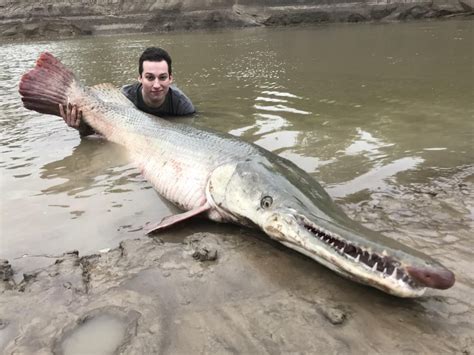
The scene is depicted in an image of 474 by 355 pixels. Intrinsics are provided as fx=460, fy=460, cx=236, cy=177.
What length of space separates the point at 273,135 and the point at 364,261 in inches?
111

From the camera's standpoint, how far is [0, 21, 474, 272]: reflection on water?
3053 mm

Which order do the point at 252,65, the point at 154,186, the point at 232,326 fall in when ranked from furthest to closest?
the point at 252,65 < the point at 154,186 < the point at 232,326

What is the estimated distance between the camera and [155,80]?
466 cm

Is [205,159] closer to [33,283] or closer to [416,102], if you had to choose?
[33,283]

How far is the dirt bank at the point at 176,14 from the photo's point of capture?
67.5 ft

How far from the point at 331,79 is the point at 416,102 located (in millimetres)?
2171

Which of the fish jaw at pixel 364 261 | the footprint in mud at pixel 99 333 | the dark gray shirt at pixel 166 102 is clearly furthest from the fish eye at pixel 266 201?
the dark gray shirt at pixel 166 102

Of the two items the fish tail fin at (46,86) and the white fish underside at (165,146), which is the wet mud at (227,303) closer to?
the white fish underside at (165,146)

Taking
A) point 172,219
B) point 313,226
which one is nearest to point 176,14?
point 172,219

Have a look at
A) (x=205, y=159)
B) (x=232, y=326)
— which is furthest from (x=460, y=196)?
(x=232, y=326)

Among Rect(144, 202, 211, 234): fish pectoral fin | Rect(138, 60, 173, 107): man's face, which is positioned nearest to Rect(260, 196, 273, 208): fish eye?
Rect(144, 202, 211, 234): fish pectoral fin

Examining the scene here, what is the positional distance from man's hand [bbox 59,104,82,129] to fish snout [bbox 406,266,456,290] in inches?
149

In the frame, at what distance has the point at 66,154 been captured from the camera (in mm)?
4340

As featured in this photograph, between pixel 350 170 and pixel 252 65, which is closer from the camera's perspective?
pixel 350 170
